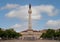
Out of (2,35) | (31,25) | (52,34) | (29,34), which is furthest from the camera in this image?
(29,34)

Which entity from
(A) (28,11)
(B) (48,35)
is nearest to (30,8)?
(A) (28,11)

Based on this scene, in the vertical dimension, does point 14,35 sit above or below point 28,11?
below

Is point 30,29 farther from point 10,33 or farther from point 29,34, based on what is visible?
point 10,33

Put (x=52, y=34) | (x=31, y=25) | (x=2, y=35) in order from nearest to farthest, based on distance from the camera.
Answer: (x=2, y=35)
(x=52, y=34)
(x=31, y=25)

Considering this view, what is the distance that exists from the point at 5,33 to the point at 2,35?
144cm

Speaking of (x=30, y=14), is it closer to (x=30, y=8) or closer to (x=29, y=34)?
(x=30, y=8)

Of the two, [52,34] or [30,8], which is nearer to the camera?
[52,34]

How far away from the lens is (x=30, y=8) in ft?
355

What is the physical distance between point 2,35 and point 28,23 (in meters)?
29.3

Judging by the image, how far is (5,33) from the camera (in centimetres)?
8100

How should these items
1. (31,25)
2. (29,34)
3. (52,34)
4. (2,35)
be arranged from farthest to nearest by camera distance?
1. (29,34)
2. (31,25)
3. (52,34)
4. (2,35)

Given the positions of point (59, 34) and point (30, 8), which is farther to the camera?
point (30, 8)

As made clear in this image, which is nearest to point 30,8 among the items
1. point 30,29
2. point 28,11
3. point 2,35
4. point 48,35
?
point 28,11

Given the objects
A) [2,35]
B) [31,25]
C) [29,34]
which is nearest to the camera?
[2,35]
